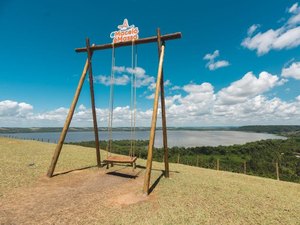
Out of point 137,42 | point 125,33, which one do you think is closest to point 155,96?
point 137,42

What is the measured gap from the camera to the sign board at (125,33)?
8.33 meters

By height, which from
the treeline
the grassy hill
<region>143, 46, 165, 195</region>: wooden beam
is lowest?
the treeline

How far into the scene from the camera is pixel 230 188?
7.50 metres

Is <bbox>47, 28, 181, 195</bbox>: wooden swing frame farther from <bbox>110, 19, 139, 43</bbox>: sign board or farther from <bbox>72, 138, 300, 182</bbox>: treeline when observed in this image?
<bbox>72, 138, 300, 182</bbox>: treeline

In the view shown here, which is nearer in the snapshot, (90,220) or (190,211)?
(90,220)

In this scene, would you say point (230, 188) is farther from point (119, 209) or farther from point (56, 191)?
point (56, 191)

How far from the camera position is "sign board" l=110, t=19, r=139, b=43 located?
8328 mm

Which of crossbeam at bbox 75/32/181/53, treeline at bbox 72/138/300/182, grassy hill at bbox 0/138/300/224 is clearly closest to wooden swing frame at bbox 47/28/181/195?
crossbeam at bbox 75/32/181/53

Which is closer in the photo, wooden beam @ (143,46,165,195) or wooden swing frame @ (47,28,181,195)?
wooden beam @ (143,46,165,195)

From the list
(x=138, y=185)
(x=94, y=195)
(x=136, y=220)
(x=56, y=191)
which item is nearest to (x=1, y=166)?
(x=56, y=191)

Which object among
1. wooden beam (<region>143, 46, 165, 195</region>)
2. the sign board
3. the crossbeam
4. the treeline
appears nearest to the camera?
wooden beam (<region>143, 46, 165, 195</region>)

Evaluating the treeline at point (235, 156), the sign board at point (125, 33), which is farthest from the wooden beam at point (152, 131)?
the treeline at point (235, 156)

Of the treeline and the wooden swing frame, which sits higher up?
the wooden swing frame

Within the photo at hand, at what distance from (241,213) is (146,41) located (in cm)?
680
